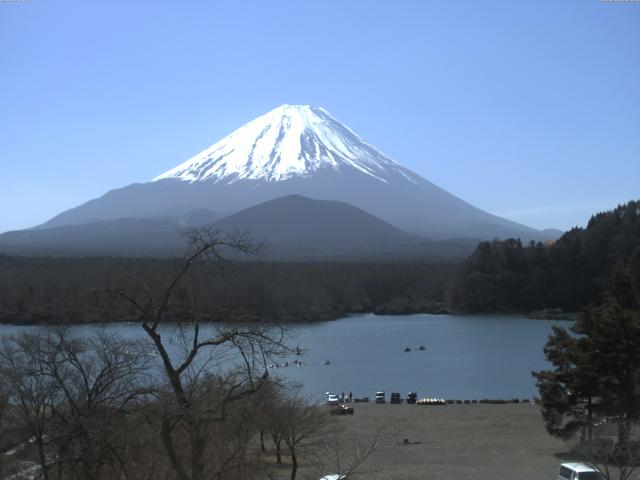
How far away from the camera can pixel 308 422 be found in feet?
38.2

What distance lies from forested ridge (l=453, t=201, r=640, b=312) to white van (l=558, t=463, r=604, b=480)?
4045 centimetres

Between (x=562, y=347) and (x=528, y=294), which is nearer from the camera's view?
(x=562, y=347)

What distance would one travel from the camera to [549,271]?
164ft

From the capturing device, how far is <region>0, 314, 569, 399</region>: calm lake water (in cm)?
2417

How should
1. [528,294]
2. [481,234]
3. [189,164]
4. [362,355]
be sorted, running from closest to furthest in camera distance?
[362,355]
[528,294]
[481,234]
[189,164]

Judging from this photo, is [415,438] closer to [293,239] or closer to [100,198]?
[293,239]

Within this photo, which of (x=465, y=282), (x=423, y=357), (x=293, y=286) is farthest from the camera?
(x=465, y=282)

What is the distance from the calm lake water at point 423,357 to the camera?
24.2 metres

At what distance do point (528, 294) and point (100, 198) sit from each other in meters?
126

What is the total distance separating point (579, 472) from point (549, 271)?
138 feet

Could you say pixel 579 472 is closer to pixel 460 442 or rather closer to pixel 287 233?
pixel 460 442

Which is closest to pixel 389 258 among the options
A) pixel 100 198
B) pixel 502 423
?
pixel 502 423

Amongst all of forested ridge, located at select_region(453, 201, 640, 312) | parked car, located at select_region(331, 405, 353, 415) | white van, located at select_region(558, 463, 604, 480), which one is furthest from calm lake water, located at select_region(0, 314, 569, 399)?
white van, located at select_region(558, 463, 604, 480)

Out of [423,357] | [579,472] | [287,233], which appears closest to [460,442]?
[579,472]
